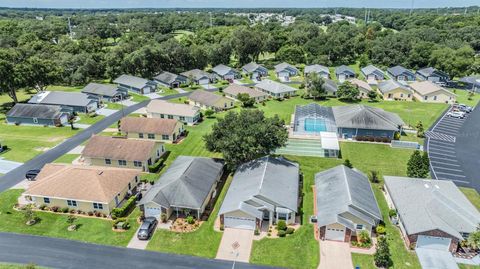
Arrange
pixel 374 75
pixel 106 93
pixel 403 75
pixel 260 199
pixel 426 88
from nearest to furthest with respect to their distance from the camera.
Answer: pixel 260 199 < pixel 106 93 < pixel 426 88 < pixel 403 75 < pixel 374 75

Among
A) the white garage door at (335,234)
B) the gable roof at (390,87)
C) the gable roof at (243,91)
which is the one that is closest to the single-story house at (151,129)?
the gable roof at (243,91)

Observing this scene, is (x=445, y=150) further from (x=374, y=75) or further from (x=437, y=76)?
(x=437, y=76)

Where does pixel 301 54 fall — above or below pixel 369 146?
above

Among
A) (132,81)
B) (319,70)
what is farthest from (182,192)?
(319,70)

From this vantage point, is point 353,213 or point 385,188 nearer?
point 353,213

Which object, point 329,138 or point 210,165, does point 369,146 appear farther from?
point 210,165

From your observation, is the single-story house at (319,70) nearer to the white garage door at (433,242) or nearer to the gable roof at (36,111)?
the gable roof at (36,111)

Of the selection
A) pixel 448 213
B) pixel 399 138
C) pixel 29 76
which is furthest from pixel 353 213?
pixel 29 76
